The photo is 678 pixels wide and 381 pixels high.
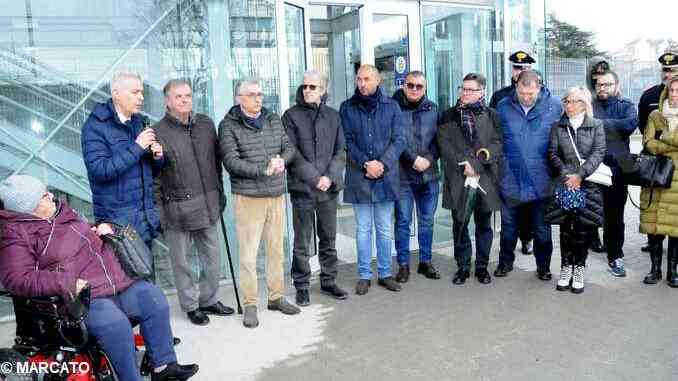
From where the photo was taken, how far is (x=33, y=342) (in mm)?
3068

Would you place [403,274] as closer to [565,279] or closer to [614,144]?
[565,279]

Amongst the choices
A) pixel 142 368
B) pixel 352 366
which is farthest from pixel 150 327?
pixel 352 366

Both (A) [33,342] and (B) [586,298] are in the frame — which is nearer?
(A) [33,342]

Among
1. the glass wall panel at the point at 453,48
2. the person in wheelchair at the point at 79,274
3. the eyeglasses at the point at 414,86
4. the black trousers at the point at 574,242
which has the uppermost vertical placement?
the glass wall panel at the point at 453,48

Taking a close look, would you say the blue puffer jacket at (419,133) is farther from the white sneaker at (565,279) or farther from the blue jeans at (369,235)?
the white sneaker at (565,279)

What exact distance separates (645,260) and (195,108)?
4288 millimetres

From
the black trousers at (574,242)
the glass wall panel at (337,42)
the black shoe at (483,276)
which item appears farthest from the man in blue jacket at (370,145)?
the glass wall panel at (337,42)

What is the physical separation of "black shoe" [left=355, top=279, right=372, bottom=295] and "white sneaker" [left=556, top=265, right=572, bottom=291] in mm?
1511

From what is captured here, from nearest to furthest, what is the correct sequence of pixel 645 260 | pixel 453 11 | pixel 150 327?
1. pixel 150 327
2. pixel 645 260
3. pixel 453 11

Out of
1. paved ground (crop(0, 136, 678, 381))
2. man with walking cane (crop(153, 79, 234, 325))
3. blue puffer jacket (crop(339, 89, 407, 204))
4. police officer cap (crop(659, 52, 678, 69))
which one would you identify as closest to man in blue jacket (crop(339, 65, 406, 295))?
blue puffer jacket (crop(339, 89, 407, 204))

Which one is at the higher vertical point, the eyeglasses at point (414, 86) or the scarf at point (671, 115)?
the eyeglasses at point (414, 86)

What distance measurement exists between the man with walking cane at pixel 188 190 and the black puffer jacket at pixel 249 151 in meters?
0.13

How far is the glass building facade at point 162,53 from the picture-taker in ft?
15.7

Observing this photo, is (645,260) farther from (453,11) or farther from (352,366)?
(352,366)
